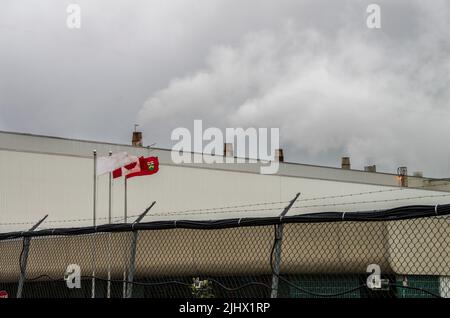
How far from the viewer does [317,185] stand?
48.5 meters

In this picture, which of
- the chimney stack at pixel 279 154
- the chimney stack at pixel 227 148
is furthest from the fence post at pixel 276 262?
the chimney stack at pixel 279 154

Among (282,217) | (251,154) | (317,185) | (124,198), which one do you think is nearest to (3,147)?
(124,198)

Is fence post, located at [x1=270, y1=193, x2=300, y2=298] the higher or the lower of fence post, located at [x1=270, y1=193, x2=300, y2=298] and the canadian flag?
the lower

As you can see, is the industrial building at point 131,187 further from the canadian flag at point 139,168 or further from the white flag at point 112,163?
the white flag at point 112,163

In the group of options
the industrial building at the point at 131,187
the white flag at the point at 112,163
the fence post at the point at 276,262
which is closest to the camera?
the fence post at the point at 276,262

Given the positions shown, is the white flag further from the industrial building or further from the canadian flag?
the canadian flag

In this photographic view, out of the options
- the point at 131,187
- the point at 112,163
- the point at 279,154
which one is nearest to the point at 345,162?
the point at 279,154

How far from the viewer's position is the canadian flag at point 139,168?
37.0m

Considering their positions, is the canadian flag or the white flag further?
the canadian flag

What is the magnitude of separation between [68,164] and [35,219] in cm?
357

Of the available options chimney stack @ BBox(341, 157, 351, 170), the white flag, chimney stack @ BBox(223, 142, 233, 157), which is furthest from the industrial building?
chimney stack @ BBox(341, 157, 351, 170)

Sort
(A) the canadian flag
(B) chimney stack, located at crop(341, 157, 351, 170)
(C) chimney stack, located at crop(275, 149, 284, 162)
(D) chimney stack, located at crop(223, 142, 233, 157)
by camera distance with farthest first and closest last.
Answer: (B) chimney stack, located at crop(341, 157, 351, 170) < (C) chimney stack, located at crop(275, 149, 284, 162) < (D) chimney stack, located at crop(223, 142, 233, 157) < (A) the canadian flag

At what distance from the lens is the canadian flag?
121ft
